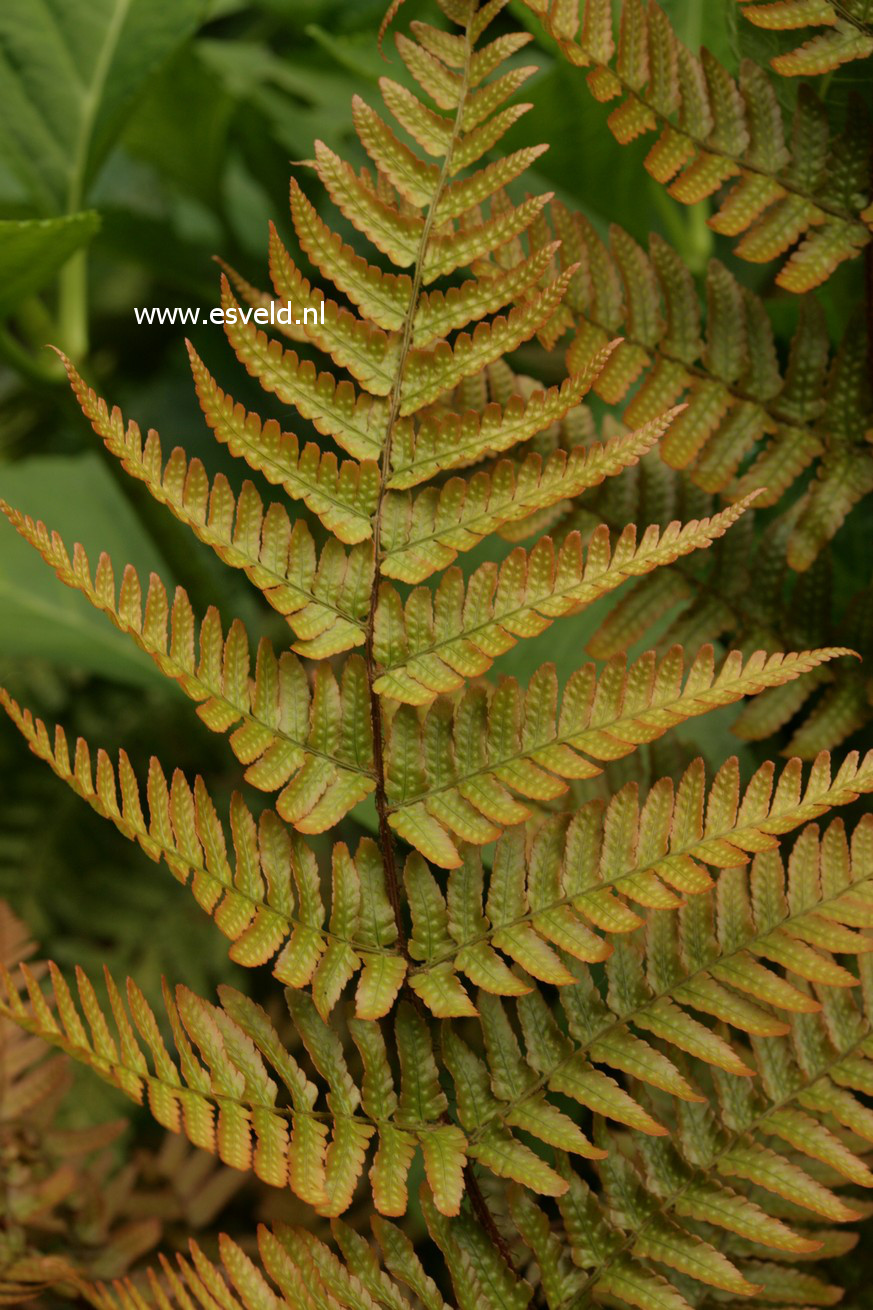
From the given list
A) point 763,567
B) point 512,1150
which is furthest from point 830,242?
point 512,1150

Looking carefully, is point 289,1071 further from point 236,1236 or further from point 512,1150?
point 236,1236

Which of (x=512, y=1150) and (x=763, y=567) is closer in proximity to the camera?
(x=512, y=1150)

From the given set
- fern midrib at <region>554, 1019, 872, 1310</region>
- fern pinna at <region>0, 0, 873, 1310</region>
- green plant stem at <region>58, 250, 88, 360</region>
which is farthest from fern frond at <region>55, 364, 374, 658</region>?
green plant stem at <region>58, 250, 88, 360</region>

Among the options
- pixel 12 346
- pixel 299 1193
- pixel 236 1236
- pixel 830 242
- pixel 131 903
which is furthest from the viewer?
pixel 131 903

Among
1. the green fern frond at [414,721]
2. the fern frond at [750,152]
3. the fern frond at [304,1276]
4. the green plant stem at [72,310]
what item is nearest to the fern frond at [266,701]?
the green fern frond at [414,721]

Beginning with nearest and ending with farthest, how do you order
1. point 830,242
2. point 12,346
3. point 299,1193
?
point 299,1193
point 830,242
point 12,346

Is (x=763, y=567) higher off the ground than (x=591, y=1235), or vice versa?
(x=763, y=567)
